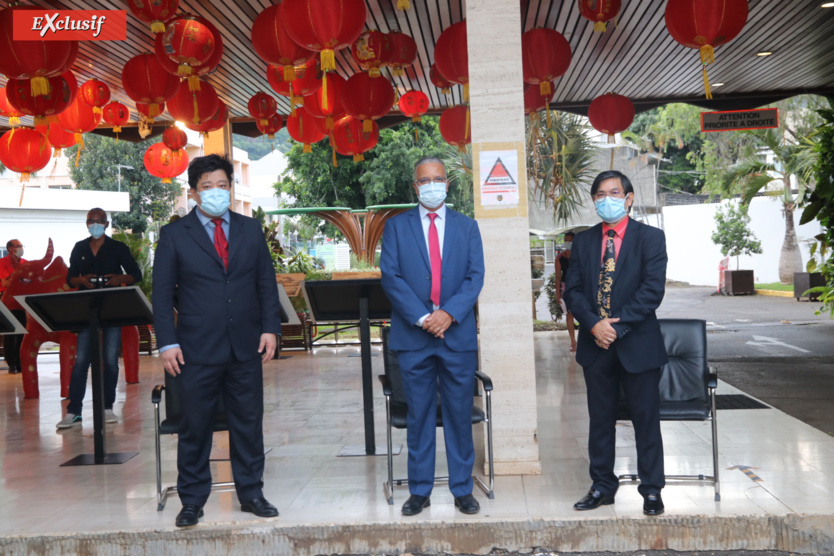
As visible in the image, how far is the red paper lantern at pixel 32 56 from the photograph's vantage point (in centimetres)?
598

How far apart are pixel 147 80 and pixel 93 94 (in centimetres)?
154

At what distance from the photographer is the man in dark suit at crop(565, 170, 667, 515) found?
3.96 metres

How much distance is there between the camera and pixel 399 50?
24.4 feet

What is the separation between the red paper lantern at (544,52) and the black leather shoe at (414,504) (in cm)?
442

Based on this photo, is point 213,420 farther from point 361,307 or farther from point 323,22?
point 323,22

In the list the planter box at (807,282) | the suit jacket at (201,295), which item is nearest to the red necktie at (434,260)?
the suit jacket at (201,295)

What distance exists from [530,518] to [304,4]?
12.9 feet

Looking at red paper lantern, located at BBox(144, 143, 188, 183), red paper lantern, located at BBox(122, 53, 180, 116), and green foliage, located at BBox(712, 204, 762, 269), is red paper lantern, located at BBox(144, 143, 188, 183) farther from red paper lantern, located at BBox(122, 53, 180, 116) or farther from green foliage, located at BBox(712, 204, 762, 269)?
green foliage, located at BBox(712, 204, 762, 269)

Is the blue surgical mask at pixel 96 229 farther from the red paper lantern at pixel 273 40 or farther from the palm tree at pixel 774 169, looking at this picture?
the palm tree at pixel 774 169

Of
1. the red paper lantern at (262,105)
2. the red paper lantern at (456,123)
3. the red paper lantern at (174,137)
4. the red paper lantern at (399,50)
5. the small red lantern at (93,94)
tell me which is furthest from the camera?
the red paper lantern at (262,105)

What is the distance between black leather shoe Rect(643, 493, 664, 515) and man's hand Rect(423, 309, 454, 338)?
1323 mm

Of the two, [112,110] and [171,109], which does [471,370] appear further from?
[112,110]

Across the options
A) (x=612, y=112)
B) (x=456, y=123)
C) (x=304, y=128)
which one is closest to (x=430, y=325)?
(x=456, y=123)

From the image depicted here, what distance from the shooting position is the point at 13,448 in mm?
6094
